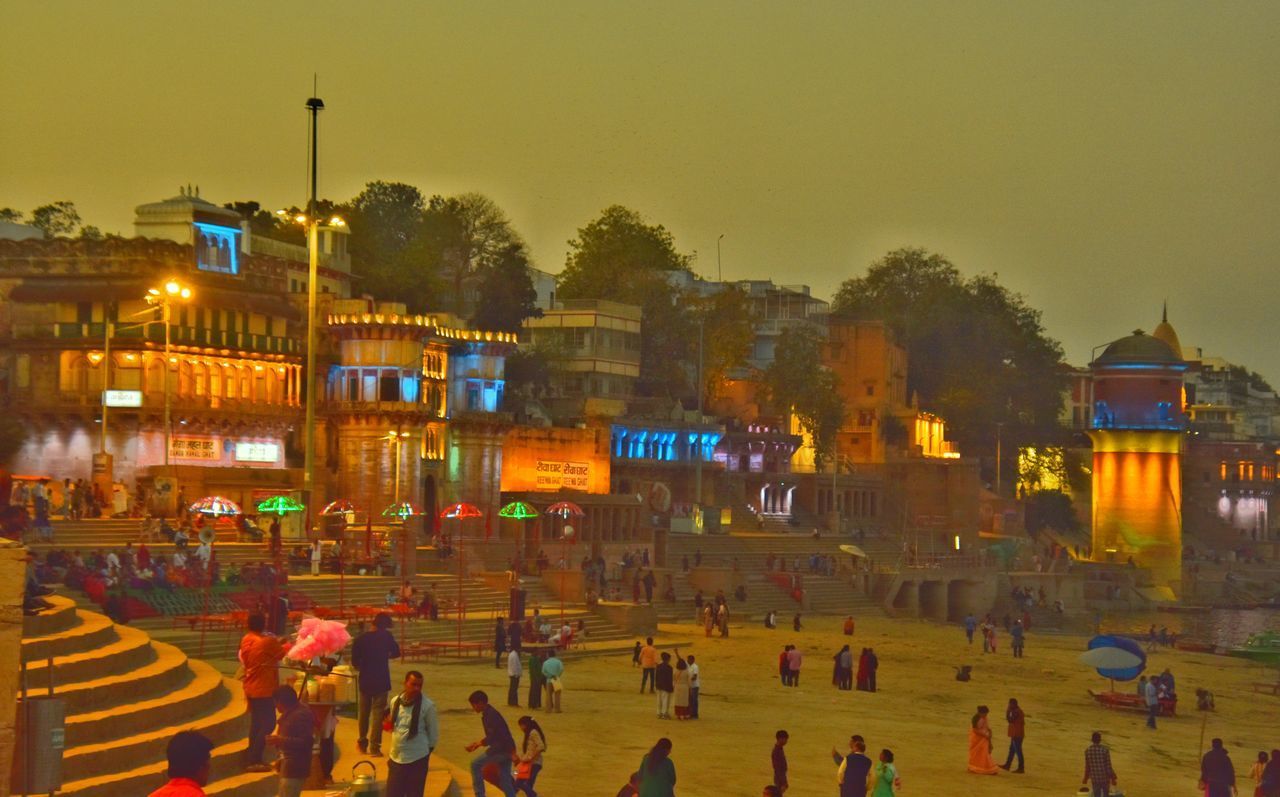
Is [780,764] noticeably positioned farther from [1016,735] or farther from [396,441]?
[396,441]

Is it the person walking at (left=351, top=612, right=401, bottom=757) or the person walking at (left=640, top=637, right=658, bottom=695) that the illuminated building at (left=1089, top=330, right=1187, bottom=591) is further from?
the person walking at (left=351, top=612, right=401, bottom=757)

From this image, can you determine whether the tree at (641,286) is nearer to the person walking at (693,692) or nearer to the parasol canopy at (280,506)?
the parasol canopy at (280,506)

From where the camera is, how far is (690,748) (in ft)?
84.7

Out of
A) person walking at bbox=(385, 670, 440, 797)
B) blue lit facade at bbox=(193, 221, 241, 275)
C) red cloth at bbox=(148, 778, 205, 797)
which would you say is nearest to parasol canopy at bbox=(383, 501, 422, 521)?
blue lit facade at bbox=(193, 221, 241, 275)

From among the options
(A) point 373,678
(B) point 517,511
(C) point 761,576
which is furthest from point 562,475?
(A) point 373,678

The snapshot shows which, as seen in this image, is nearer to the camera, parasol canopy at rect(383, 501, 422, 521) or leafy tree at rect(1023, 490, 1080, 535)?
parasol canopy at rect(383, 501, 422, 521)

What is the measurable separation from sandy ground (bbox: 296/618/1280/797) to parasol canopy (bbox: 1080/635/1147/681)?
38.9 inches

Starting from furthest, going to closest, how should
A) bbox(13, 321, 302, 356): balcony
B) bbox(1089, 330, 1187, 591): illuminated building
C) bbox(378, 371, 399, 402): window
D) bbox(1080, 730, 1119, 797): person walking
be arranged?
bbox(1089, 330, 1187, 591): illuminated building → bbox(378, 371, 399, 402): window → bbox(13, 321, 302, 356): balcony → bbox(1080, 730, 1119, 797): person walking

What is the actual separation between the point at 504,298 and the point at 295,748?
65.4 m

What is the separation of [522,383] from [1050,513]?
4164cm

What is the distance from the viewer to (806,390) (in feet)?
272

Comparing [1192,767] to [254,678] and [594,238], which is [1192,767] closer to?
[254,678]

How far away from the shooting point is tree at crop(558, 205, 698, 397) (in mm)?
84000

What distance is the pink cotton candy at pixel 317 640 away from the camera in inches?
675
